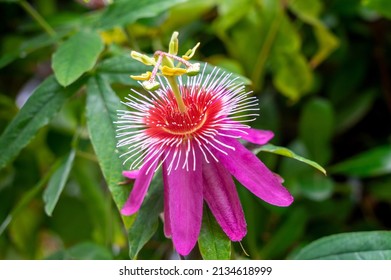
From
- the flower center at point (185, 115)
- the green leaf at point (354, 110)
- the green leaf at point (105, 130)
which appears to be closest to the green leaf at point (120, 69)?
the green leaf at point (105, 130)

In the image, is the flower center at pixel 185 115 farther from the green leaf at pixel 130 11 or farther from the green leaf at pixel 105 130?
the green leaf at pixel 130 11

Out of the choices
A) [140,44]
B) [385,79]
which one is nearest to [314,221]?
[385,79]

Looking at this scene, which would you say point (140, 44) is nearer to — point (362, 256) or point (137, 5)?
point (137, 5)

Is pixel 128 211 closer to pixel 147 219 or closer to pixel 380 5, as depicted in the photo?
pixel 147 219

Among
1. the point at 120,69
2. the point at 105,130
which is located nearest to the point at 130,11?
the point at 120,69

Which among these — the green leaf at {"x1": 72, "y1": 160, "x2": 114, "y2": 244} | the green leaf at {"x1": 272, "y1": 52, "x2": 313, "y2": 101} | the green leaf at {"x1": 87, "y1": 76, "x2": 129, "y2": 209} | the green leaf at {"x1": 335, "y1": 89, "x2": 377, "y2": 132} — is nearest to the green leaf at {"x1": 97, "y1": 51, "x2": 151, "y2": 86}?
the green leaf at {"x1": 87, "y1": 76, "x2": 129, "y2": 209}

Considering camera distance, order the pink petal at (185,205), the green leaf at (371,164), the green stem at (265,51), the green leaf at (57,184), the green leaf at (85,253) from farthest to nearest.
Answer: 1. the green stem at (265,51)
2. the green leaf at (371,164)
3. the green leaf at (85,253)
4. the green leaf at (57,184)
5. the pink petal at (185,205)
